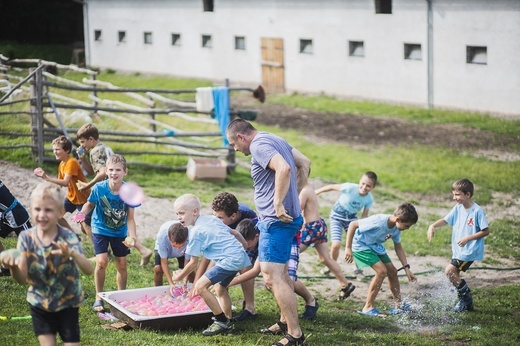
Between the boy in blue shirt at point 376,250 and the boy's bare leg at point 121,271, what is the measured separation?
241cm

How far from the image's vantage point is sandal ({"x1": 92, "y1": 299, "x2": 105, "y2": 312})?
8.61m

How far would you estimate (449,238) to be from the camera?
12.9 m

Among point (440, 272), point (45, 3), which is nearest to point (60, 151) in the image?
point (440, 272)

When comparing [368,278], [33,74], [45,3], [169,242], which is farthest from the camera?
[45,3]

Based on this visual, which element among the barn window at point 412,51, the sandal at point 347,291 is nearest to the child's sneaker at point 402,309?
the sandal at point 347,291

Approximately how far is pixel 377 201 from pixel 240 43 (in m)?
16.4

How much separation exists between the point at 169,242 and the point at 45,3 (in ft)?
102

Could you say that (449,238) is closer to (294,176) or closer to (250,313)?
(250,313)

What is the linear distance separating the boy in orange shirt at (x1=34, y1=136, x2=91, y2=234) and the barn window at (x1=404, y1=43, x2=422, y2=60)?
1558 centimetres

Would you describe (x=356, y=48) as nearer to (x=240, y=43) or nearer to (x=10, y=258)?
(x=240, y=43)

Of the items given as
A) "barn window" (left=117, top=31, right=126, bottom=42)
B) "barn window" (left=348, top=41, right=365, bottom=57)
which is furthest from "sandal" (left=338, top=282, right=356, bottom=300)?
"barn window" (left=117, top=31, right=126, bottom=42)

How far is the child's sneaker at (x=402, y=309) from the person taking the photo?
372 inches

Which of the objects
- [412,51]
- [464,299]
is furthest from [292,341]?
[412,51]

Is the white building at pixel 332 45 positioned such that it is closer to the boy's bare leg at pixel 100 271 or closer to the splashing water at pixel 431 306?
the splashing water at pixel 431 306
